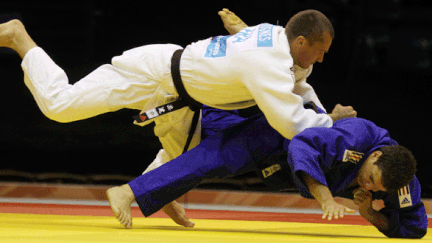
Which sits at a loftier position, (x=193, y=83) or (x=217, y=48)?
(x=217, y=48)

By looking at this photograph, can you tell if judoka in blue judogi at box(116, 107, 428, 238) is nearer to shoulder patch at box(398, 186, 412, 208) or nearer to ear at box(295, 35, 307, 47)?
shoulder patch at box(398, 186, 412, 208)

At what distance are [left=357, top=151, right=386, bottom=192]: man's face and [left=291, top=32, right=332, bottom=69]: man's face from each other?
49 centimetres

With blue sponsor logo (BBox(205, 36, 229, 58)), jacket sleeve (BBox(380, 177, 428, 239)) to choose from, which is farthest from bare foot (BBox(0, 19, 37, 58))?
jacket sleeve (BBox(380, 177, 428, 239))

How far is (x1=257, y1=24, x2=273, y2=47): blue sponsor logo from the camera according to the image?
1877mm

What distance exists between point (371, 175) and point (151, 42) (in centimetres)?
303

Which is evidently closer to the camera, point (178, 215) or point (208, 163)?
point (208, 163)

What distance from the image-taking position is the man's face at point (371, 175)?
171 cm

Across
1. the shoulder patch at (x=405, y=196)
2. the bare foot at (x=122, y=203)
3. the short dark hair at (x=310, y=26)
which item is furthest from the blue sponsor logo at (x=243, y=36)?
the shoulder patch at (x=405, y=196)

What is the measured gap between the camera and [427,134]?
4273mm

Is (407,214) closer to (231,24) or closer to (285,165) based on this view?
(285,165)

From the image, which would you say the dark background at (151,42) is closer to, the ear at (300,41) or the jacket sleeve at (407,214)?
the ear at (300,41)

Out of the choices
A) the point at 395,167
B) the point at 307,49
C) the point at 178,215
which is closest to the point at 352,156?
the point at 395,167

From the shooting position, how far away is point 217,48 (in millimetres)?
1980

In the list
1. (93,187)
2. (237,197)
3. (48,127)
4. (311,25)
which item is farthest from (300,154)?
(48,127)
